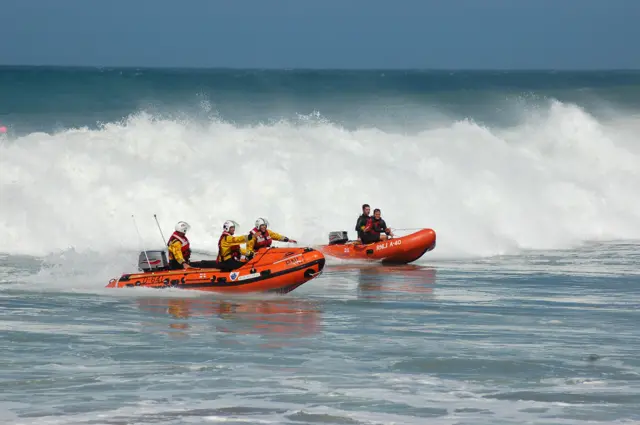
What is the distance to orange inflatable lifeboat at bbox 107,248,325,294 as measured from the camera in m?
21.6

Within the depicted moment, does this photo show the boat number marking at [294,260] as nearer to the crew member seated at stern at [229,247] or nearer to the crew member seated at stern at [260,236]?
the crew member seated at stern at [229,247]

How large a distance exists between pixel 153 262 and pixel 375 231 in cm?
736

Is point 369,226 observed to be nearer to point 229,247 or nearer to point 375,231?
point 375,231

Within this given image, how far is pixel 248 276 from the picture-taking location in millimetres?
21703

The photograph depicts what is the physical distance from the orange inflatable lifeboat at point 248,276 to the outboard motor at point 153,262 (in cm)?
11

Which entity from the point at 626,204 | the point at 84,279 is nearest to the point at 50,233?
the point at 84,279

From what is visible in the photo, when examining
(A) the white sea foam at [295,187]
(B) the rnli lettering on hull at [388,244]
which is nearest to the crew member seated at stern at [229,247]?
(B) the rnli lettering on hull at [388,244]

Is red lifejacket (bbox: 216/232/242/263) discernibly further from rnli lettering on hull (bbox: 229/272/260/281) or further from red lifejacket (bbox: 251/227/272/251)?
red lifejacket (bbox: 251/227/272/251)

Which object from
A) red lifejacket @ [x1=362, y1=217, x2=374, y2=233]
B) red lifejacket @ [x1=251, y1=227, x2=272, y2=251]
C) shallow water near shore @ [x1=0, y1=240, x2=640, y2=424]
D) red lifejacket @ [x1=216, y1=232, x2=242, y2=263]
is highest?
red lifejacket @ [x1=362, y1=217, x2=374, y2=233]

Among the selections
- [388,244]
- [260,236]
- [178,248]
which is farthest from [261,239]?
[388,244]

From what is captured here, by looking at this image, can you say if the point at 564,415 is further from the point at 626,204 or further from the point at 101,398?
the point at 626,204

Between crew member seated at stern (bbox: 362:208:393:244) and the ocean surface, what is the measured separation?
79 centimetres

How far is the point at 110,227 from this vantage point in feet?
107

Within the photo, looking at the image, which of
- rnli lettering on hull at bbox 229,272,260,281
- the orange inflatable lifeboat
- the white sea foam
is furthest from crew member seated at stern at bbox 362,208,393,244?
rnli lettering on hull at bbox 229,272,260,281
